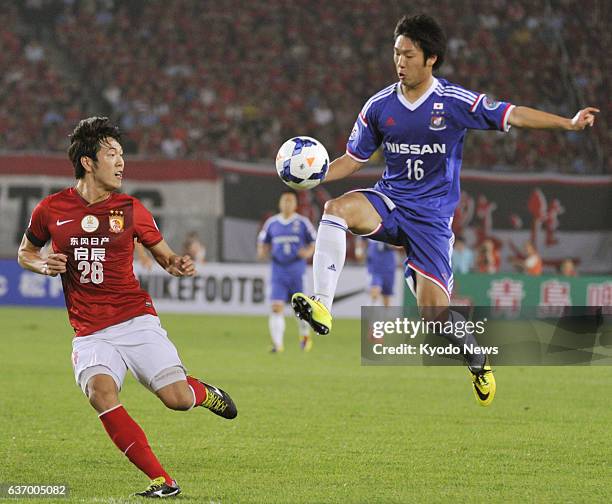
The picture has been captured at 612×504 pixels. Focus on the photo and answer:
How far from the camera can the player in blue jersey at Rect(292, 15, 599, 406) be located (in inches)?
283

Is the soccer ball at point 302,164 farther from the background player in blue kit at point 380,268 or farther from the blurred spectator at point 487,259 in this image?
the blurred spectator at point 487,259

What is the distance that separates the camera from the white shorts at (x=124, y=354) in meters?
6.02

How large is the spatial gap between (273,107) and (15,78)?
22.4 ft

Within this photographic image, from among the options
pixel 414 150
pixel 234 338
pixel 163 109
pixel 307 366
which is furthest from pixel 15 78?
pixel 414 150

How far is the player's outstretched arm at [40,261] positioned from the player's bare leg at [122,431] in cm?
62

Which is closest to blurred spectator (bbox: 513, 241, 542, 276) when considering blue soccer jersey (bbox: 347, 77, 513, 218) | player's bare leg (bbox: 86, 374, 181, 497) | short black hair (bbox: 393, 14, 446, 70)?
blue soccer jersey (bbox: 347, 77, 513, 218)

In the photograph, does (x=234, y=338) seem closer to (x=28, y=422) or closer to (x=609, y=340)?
(x=609, y=340)

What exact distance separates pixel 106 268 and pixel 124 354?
0.50 metres

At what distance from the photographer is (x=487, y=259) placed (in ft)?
68.3

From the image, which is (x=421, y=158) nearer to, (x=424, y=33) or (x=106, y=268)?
(x=424, y=33)

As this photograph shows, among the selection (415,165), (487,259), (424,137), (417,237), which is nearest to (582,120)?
(424,137)

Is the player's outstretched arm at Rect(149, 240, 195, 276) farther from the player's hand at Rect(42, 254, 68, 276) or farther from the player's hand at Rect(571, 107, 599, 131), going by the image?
the player's hand at Rect(571, 107, 599, 131)

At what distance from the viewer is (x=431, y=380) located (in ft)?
42.3

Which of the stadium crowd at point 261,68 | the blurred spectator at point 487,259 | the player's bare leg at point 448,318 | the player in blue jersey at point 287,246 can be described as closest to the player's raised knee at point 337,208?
the player's bare leg at point 448,318
